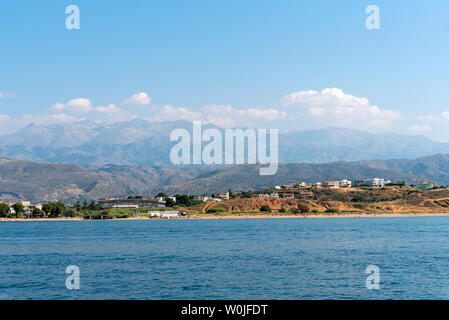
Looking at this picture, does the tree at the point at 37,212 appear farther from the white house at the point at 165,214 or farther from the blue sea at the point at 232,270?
the blue sea at the point at 232,270

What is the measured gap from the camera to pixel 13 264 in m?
50.8

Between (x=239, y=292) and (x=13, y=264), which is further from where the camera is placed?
(x=13, y=264)

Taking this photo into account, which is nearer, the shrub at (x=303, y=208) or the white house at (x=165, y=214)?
the shrub at (x=303, y=208)

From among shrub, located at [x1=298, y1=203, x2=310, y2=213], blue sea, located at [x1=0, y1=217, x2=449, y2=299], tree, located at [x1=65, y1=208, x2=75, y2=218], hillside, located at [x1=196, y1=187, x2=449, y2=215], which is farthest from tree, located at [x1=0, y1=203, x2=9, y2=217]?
blue sea, located at [x1=0, y1=217, x2=449, y2=299]

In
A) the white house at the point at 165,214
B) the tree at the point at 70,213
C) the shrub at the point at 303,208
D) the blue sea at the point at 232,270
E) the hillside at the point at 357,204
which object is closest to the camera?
the blue sea at the point at 232,270

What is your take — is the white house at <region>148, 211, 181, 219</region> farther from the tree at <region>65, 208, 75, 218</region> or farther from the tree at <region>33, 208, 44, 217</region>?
the tree at <region>33, 208, 44, 217</region>

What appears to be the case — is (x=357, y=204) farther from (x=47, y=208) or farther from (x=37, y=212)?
(x=37, y=212)

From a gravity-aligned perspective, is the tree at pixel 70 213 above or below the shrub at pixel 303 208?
below

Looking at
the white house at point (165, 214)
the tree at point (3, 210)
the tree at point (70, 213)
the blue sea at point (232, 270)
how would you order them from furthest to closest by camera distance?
the tree at point (70, 213), the white house at point (165, 214), the tree at point (3, 210), the blue sea at point (232, 270)

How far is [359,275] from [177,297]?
1576 centimetres

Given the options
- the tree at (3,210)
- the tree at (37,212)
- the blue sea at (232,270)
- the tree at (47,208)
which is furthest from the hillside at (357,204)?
the blue sea at (232,270)

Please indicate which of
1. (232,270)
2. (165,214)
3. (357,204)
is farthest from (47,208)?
(232,270)
